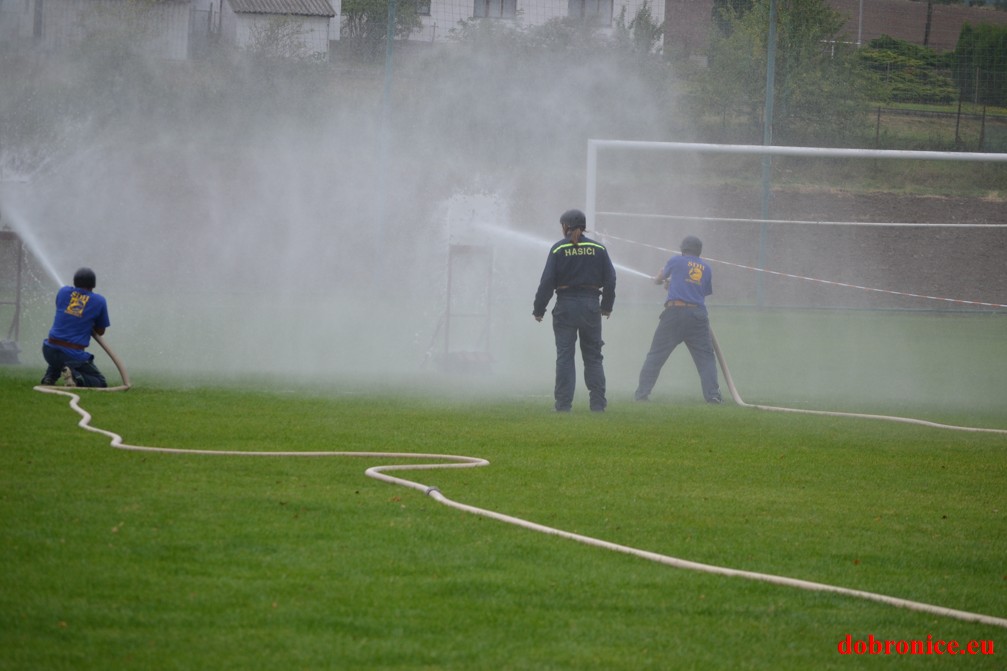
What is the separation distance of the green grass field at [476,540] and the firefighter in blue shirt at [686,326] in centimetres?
214

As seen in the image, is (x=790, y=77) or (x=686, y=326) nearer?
(x=686, y=326)

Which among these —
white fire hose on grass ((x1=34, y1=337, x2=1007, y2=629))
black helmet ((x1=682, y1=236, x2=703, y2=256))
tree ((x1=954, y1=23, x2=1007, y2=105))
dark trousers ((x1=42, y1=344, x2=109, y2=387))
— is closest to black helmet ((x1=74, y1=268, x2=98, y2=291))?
dark trousers ((x1=42, y1=344, x2=109, y2=387))

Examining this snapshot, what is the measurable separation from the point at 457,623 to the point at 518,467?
3.26 metres

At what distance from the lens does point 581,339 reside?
433 inches

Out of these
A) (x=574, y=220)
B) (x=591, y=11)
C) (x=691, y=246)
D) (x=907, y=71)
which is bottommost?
(x=691, y=246)

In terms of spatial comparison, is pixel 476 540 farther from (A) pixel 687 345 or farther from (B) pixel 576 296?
(A) pixel 687 345

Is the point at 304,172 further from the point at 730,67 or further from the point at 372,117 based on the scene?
the point at 730,67

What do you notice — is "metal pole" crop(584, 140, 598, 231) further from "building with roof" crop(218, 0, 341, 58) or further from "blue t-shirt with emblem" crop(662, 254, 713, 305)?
"building with roof" crop(218, 0, 341, 58)

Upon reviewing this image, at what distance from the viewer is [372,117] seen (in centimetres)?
2445

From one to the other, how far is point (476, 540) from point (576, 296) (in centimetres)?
556

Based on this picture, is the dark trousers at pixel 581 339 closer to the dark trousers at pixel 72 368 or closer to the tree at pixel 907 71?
the dark trousers at pixel 72 368

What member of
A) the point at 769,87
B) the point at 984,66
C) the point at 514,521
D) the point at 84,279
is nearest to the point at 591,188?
the point at 84,279

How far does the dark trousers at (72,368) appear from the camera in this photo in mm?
11016

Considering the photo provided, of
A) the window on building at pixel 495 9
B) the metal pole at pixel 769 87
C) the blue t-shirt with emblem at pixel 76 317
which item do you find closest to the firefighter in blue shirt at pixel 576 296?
the blue t-shirt with emblem at pixel 76 317
